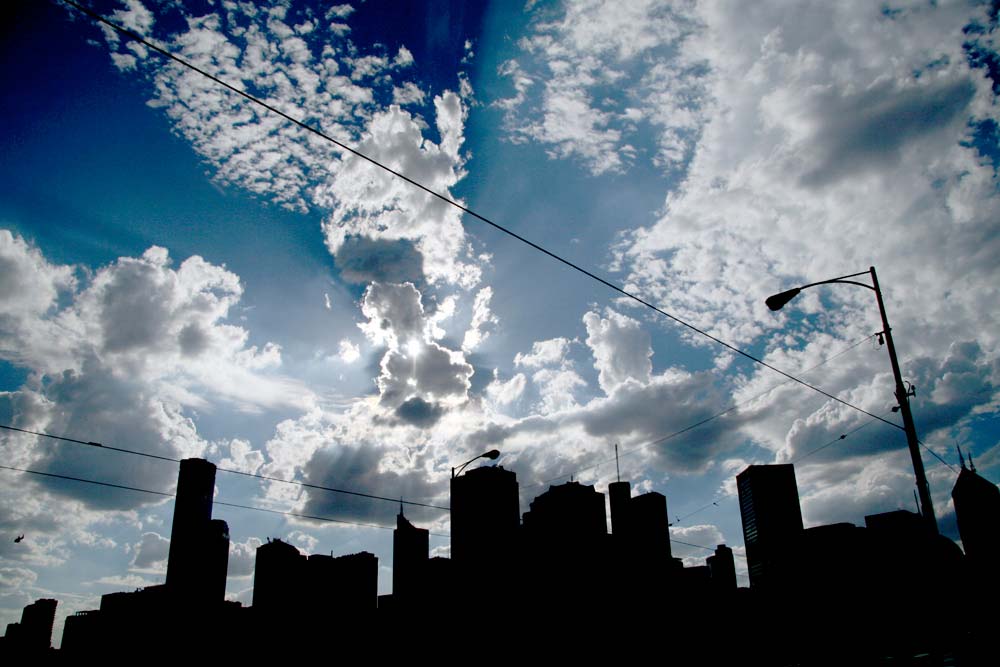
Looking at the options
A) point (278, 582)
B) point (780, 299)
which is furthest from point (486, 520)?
point (780, 299)

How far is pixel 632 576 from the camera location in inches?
7111

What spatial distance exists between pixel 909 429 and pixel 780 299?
5074mm

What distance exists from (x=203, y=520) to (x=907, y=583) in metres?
187

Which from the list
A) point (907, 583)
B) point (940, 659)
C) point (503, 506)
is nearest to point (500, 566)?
point (503, 506)

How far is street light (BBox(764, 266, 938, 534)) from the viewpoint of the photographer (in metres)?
16.1

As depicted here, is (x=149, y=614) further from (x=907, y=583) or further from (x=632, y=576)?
(x=907, y=583)

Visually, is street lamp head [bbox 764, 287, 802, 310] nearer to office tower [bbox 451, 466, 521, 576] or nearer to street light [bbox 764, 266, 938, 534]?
street light [bbox 764, 266, 938, 534]

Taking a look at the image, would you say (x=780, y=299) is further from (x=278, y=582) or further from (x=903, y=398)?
(x=278, y=582)

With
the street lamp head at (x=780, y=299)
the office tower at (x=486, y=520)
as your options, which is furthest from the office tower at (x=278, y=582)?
the street lamp head at (x=780, y=299)

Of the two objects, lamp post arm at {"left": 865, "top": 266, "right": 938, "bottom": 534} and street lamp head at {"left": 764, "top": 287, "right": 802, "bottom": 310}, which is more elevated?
street lamp head at {"left": 764, "top": 287, "right": 802, "bottom": 310}

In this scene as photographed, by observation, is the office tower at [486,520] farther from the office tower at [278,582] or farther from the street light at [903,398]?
the street light at [903,398]

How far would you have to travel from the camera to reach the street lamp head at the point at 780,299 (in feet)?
63.0

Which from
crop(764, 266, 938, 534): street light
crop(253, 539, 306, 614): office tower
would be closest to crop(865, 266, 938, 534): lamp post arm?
crop(764, 266, 938, 534): street light

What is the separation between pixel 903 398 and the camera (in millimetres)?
17078
